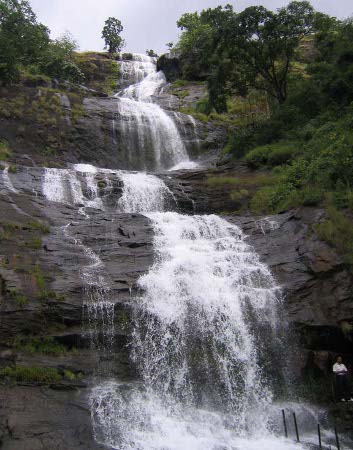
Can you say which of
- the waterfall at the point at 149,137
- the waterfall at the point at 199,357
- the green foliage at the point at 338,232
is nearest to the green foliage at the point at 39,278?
the waterfall at the point at 199,357

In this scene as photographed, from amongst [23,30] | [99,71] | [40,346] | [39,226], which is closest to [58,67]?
[23,30]

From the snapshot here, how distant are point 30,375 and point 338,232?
33.3 ft

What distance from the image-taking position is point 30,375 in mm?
11367

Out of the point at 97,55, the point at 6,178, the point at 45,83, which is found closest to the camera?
the point at 6,178

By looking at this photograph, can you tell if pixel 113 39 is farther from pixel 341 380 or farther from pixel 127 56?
pixel 341 380

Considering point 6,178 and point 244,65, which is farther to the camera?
point 244,65

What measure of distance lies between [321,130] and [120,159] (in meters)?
11.1

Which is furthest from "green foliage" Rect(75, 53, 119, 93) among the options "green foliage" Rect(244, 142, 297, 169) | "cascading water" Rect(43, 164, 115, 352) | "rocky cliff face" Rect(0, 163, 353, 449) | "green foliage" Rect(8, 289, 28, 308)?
"green foliage" Rect(8, 289, 28, 308)

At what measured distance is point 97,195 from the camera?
68.0 ft

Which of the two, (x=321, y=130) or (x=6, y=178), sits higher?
(x=321, y=130)

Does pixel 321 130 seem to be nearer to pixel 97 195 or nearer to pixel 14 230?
pixel 97 195

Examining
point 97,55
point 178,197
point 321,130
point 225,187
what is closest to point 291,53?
point 321,130

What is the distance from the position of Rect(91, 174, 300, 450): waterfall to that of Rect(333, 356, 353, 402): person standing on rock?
4.94ft

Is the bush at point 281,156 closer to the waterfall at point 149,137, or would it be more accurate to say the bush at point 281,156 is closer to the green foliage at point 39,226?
the waterfall at point 149,137
